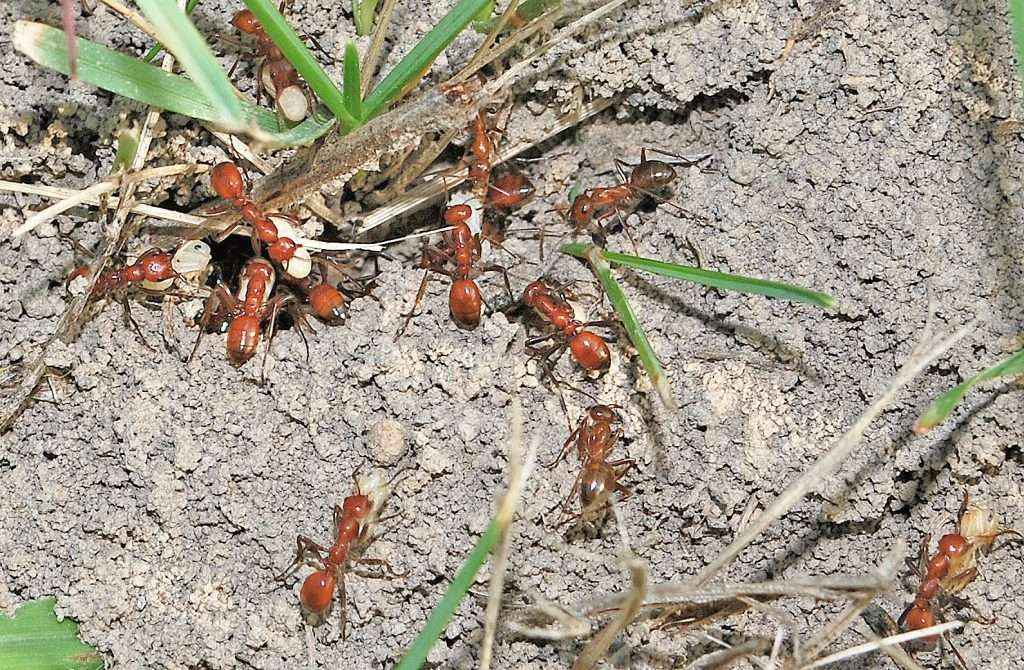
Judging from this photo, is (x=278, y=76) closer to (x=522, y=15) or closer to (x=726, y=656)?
(x=522, y=15)

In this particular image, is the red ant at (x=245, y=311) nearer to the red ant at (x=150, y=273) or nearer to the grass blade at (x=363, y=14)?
the red ant at (x=150, y=273)

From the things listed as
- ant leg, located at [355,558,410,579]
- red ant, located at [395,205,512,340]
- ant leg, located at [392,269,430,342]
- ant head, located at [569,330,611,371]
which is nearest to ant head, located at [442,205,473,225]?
red ant, located at [395,205,512,340]

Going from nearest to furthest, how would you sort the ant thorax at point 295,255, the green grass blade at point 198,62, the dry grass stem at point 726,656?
1. the green grass blade at point 198,62
2. the dry grass stem at point 726,656
3. the ant thorax at point 295,255

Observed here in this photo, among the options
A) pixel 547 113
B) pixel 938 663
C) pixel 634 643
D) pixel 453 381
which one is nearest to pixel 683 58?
pixel 547 113

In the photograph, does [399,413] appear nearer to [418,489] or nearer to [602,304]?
[418,489]

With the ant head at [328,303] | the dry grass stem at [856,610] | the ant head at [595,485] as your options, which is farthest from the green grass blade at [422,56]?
the dry grass stem at [856,610]

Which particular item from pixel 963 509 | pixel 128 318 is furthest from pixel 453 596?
pixel 963 509

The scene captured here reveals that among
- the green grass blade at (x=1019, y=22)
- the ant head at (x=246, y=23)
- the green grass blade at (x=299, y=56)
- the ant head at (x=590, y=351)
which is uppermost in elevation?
the ant head at (x=246, y=23)
